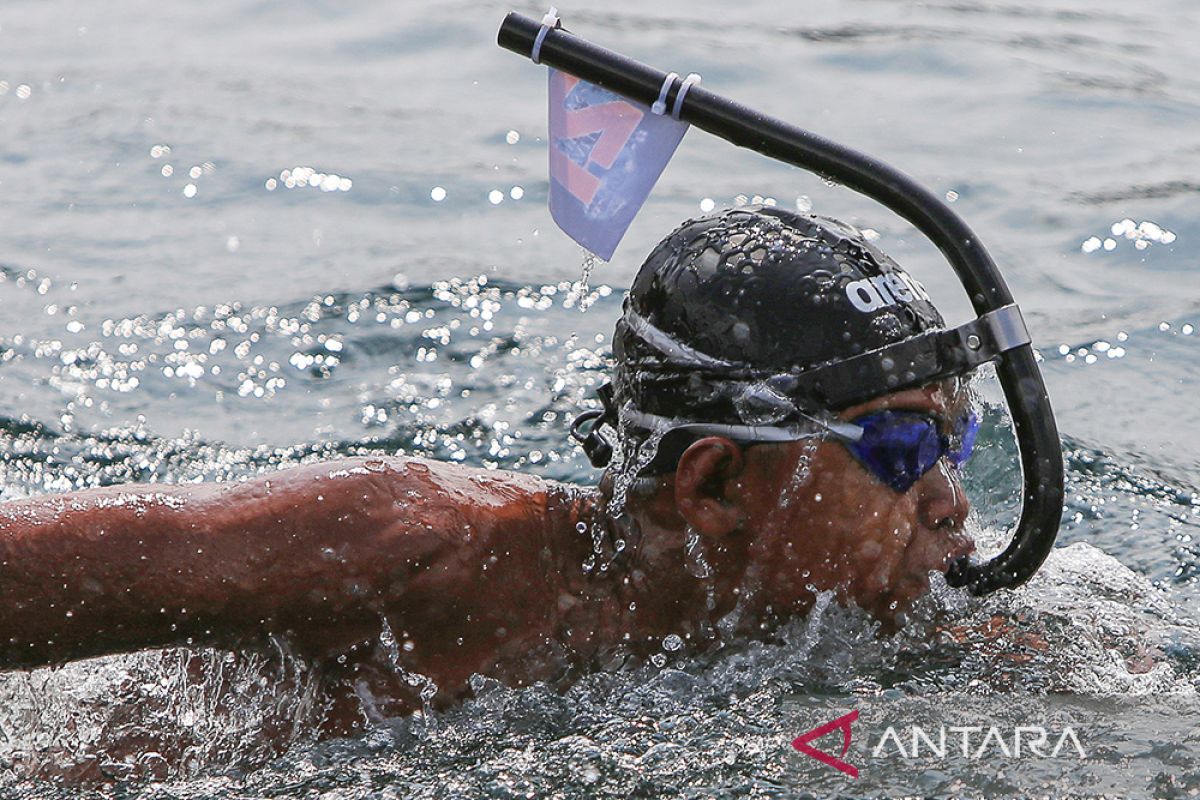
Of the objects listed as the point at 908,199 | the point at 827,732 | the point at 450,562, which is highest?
the point at 908,199

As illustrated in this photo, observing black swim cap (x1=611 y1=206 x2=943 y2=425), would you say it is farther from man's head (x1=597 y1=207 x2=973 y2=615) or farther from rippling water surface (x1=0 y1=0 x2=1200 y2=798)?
rippling water surface (x1=0 y1=0 x2=1200 y2=798)

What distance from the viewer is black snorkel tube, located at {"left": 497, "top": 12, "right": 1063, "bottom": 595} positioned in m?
3.03

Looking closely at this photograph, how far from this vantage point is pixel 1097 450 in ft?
18.0

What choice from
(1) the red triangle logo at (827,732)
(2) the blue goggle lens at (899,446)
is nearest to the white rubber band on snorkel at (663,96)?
(2) the blue goggle lens at (899,446)

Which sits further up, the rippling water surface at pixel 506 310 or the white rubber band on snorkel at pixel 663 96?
the white rubber band on snorkel at pixel 663 96

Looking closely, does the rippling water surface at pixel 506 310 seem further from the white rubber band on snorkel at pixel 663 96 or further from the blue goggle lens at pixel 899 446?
the white rubber band on snorkel at pixel 663 96

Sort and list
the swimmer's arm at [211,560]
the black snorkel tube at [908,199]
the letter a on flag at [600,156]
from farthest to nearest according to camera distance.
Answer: the letter a on flag at [600,156] → the black snorkel tube at [908,199] → the swimmer's arm at [211,560]

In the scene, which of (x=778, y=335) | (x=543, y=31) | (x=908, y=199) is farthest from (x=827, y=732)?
(x=543, y=31)

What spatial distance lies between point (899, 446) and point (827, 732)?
0.62 metres

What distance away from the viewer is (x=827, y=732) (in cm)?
330

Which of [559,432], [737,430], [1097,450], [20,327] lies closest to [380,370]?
[559,432]

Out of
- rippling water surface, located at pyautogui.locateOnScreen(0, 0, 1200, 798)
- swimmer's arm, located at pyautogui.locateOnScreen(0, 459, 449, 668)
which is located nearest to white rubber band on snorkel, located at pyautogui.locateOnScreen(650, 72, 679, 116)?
swimmer's arm, located at pyautogui.locateOnScreen(0, 459, 449, 668)

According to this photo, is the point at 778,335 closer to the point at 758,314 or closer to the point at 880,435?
the point at 758,314

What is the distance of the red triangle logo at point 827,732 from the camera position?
10.3 feet
